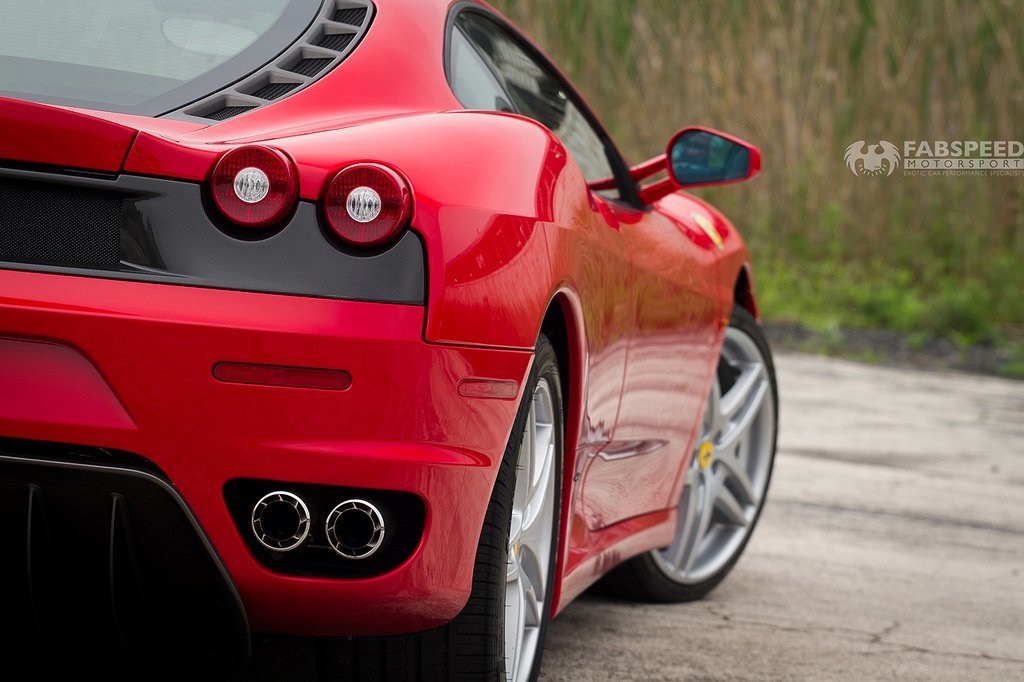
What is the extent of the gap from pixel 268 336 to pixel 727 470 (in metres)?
2.58

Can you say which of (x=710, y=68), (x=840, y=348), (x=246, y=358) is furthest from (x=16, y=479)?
(x=710, y=68)

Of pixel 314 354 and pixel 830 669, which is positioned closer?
pixel 314 354

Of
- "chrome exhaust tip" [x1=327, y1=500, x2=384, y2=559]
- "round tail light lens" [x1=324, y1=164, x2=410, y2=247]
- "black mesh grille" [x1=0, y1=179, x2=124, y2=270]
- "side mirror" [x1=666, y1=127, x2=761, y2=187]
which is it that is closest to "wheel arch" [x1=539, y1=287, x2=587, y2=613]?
"round tail light lens" [x1=324, y1=164, x2=410, y2=247]

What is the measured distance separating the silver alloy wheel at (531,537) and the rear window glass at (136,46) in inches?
30.7

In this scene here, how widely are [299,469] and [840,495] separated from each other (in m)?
4.39

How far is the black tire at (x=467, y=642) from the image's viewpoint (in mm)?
2420

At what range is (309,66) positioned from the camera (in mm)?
2627

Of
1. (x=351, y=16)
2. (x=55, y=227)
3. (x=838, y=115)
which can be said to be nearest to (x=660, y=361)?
(x=351, y=16)

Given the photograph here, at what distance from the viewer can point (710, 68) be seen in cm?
1298

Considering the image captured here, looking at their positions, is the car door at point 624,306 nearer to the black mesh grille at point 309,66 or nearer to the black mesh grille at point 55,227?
the black mesh grille at point 309,66

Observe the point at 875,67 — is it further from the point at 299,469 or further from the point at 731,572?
the point at 299,469

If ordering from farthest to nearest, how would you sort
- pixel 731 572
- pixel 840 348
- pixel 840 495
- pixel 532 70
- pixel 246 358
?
pixel 840 348
pixel 840 495
pixel 731 572
pixel 532 70
pixel 246 358

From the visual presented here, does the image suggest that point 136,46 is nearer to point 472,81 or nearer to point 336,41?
point 336,41

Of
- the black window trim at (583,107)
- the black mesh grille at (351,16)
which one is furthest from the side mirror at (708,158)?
the black mesh grille at (351,16)
